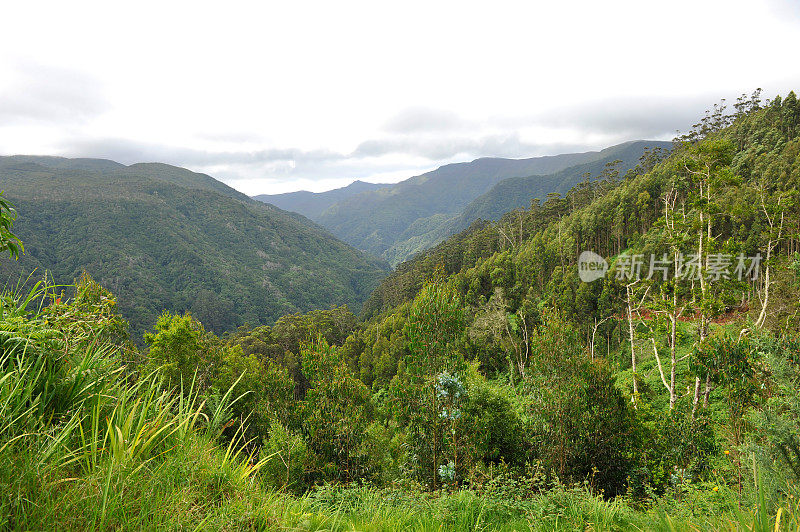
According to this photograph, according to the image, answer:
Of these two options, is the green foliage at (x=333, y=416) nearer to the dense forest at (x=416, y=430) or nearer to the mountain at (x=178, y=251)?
the dense forest at (x=416, y=430)

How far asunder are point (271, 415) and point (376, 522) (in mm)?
7159

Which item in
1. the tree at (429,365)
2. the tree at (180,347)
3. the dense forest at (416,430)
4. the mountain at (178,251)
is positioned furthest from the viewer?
the mountain at (178,251)

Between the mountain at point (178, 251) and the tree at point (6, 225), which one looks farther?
the mountain at point (178, 251)

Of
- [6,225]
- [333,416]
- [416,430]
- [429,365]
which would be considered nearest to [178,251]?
[333,416]

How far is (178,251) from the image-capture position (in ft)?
424

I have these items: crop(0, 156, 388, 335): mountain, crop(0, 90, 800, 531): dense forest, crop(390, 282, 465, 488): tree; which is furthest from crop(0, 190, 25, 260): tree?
crop(0, 156, 388, 335): mountain

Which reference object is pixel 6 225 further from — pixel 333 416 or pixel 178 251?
pixel 178 251

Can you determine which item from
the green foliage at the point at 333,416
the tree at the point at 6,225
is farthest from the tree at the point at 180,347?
the tree at the point at 6,225

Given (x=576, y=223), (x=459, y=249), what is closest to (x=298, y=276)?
(x=459, y=249)

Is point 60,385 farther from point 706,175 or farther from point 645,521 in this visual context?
point 706,175

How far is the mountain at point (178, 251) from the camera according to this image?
102125 mm

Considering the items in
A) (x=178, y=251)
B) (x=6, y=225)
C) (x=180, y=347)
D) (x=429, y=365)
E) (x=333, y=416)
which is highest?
(x=6, y=225)

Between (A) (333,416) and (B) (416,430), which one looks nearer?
(B) (416,430)

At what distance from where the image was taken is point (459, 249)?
2265 inches
